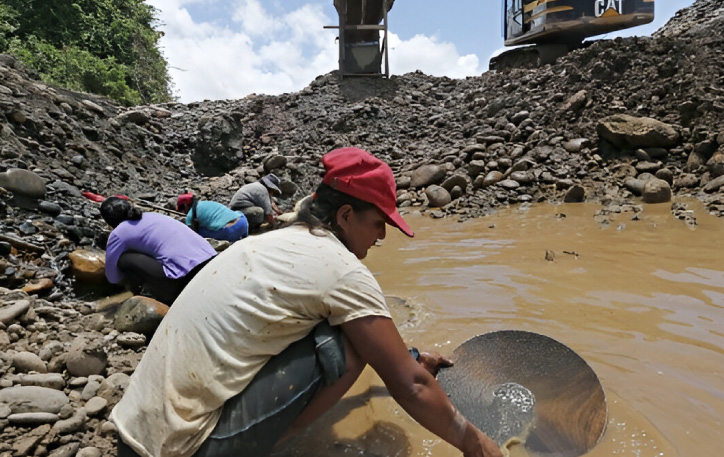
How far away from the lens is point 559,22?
32.5 ft

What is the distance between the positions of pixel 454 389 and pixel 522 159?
19.5 ft

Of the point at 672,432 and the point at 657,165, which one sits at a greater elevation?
the point at 657,165

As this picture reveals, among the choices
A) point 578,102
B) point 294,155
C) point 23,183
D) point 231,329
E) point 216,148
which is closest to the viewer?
point 231,329

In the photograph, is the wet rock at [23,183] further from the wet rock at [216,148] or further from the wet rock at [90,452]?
the wet rock at [216,148]

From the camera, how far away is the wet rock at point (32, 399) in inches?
70.4

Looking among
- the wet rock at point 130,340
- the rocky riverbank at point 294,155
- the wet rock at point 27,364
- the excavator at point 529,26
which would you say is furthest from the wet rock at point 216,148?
the wet rock at point 27,364

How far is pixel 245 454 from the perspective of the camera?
4.26ft

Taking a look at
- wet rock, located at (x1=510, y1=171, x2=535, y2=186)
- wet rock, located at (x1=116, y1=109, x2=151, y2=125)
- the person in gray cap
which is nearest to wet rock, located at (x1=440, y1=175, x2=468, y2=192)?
wet rock, located at (x1=510, y1=171, x2=535, y2=186)

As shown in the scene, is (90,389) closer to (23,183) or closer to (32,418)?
(32,418)

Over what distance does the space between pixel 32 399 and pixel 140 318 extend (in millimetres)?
957

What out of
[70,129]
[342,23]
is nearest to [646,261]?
[70,129]

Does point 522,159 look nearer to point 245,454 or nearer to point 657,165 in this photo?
point 657,165

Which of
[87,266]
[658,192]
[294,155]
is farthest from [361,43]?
[87,266]

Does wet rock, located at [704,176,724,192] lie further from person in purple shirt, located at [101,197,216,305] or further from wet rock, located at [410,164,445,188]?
person in purple shirt, located at [101,197,216,305]
